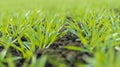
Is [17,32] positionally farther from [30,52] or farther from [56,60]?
[56,60]

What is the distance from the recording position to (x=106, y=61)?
0.99 meters

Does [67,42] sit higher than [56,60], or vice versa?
[67,42]

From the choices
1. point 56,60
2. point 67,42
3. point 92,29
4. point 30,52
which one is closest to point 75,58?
point 56,60

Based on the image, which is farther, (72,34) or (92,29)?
(72,34)

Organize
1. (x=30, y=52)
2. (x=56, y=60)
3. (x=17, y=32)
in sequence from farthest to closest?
(x=17, y=32) < (x=30, y=52) < (x=56, y=60)

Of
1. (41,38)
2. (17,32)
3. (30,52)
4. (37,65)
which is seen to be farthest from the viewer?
(17,32)

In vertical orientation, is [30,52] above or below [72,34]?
below

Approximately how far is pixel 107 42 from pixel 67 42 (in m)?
0.35

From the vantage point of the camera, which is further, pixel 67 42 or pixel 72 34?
pixel 72 34

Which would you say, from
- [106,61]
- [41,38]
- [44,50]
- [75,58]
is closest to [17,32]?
[41,38]

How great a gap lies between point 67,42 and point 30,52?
31 centimetres

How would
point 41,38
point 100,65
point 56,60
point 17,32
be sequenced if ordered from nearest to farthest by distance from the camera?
point 100,65 < point 56,60 < point 41,38 < point 17,32

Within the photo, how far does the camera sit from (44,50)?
1352mm

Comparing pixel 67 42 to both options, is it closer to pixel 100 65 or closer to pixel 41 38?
pixel 41 38
